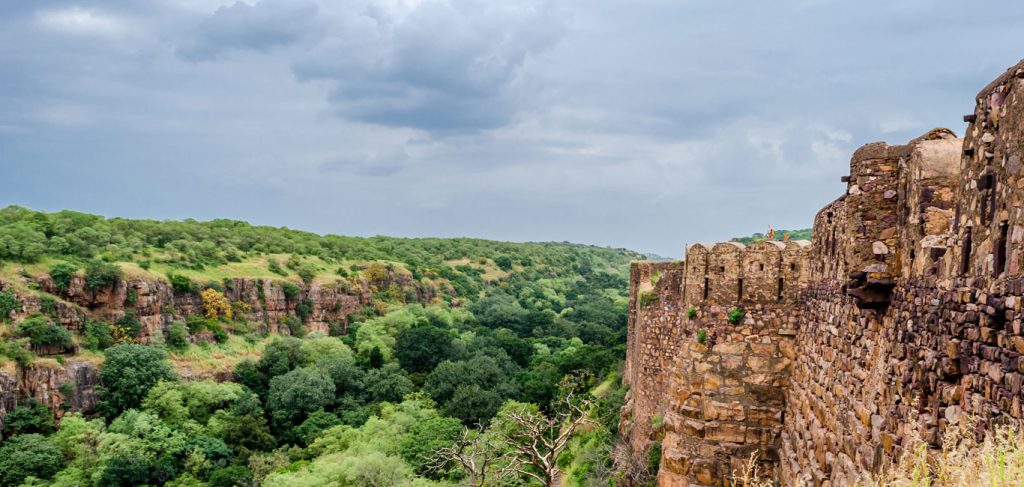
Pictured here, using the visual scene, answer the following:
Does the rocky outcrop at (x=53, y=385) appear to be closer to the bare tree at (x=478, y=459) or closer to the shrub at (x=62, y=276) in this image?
the shrub at (x=62, y=276)

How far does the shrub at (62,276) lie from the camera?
42531mm

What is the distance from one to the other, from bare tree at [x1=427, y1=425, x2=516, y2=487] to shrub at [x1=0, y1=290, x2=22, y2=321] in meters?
26.7

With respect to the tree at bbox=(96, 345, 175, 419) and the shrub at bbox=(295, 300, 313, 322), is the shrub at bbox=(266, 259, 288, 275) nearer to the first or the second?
the shrub at bbox=(295, 300, 313, 322)

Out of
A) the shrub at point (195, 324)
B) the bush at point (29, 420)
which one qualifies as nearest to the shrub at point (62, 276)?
the shrub at point (195, 324)

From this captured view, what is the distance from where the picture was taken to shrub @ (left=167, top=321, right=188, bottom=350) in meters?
46.1

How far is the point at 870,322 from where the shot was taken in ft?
15.5

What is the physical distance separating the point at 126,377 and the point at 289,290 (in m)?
19.4

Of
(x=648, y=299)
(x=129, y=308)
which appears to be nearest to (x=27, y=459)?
(x=129, y=308)

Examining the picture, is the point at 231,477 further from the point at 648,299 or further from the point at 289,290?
the point at 289,290

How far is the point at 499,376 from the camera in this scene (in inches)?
1617

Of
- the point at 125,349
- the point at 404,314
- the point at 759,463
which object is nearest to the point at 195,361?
the point at 125,349

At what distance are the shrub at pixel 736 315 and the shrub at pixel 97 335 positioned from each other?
43.4m

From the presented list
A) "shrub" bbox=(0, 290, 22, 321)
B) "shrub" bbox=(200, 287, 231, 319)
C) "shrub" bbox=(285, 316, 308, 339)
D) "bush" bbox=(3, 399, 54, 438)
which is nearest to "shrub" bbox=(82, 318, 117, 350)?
"shrub" bbox=(0, 290, 22, 321)

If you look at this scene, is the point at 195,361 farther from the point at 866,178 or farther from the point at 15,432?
the point at 866,178
